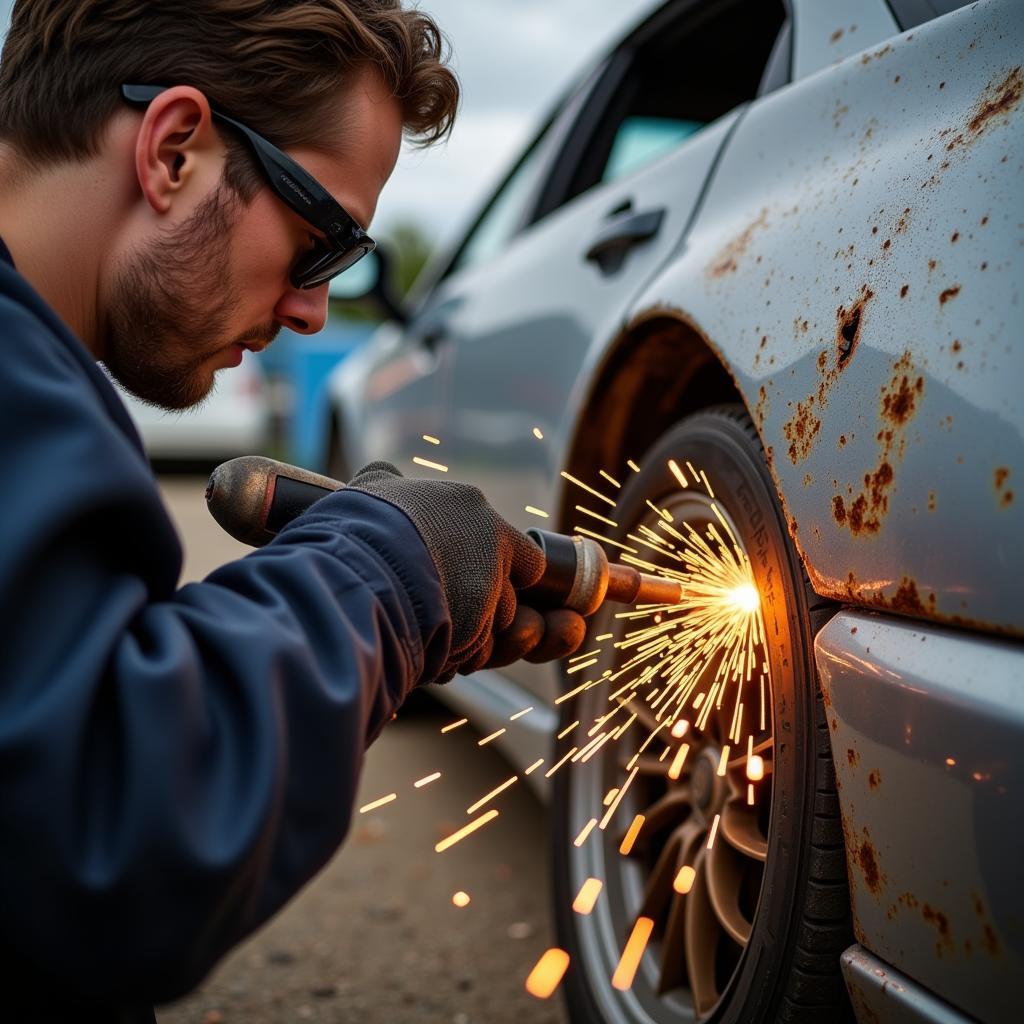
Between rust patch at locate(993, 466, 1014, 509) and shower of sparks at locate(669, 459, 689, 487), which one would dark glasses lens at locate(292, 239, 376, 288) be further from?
rust patch at locate(993, 466, 1014, 509)

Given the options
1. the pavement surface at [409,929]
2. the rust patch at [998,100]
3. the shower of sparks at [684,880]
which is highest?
the rust patch at [998,100]

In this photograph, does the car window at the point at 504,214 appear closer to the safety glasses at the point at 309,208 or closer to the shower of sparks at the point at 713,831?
the safety glasses at the point at 309,208

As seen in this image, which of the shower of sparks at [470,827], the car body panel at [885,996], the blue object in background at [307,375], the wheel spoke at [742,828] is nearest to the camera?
the car body panel at [885,996]

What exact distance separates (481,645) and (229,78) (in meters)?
0.83

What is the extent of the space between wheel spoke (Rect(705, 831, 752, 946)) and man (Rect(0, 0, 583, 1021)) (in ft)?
1.53

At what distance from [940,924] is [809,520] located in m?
0.49

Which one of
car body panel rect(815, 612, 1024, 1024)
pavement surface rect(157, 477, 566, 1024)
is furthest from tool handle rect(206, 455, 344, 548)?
pavement surface rect(157, 477, 566, 1024)

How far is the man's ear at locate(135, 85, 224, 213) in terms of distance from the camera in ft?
4.14

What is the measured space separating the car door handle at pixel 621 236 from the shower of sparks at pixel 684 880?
1260 mm

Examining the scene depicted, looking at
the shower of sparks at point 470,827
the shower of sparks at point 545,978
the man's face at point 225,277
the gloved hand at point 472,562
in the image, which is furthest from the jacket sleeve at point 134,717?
the shower of sparks at point 470,827

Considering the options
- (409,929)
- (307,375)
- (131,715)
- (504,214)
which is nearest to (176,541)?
(131,715)

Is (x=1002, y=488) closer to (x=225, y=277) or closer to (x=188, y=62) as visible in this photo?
(x=225, y=277)

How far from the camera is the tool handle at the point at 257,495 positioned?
1.54 meters

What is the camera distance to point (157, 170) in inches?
50.1
